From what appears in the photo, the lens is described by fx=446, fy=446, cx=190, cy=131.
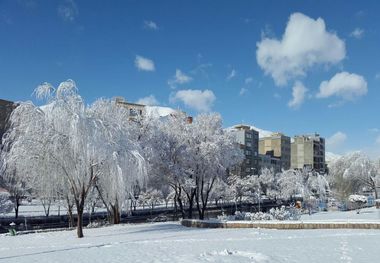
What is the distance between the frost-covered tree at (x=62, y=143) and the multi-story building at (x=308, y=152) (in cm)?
15595

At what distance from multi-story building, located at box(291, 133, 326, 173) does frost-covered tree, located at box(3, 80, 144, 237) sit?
512 feet

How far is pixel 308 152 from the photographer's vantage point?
17438 centimetres

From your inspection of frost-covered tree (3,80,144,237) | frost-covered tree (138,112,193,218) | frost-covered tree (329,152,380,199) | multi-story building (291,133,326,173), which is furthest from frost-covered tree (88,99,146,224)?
multi-story building (291,133,326,173)

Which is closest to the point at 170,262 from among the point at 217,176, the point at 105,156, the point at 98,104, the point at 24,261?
the point at 24,261

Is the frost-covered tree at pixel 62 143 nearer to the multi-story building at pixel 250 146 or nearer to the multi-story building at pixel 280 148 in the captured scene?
the multi-story building at pixel 250 146

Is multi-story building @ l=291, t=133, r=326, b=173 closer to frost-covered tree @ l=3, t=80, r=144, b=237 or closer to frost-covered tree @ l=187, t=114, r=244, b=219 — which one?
frost-covered tree @ l=187, t=114, r=244, b=219

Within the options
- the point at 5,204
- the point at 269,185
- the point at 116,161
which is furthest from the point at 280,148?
the point at 116,161

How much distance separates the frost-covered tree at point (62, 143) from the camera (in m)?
22.3

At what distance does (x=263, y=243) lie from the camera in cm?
1777

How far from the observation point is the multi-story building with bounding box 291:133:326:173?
173625 millimetres

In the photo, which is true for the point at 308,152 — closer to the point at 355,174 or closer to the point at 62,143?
the point at 355,174

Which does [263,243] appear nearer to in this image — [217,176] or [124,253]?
[124,253]

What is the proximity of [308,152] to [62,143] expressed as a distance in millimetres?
160932

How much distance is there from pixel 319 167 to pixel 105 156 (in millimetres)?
163822
